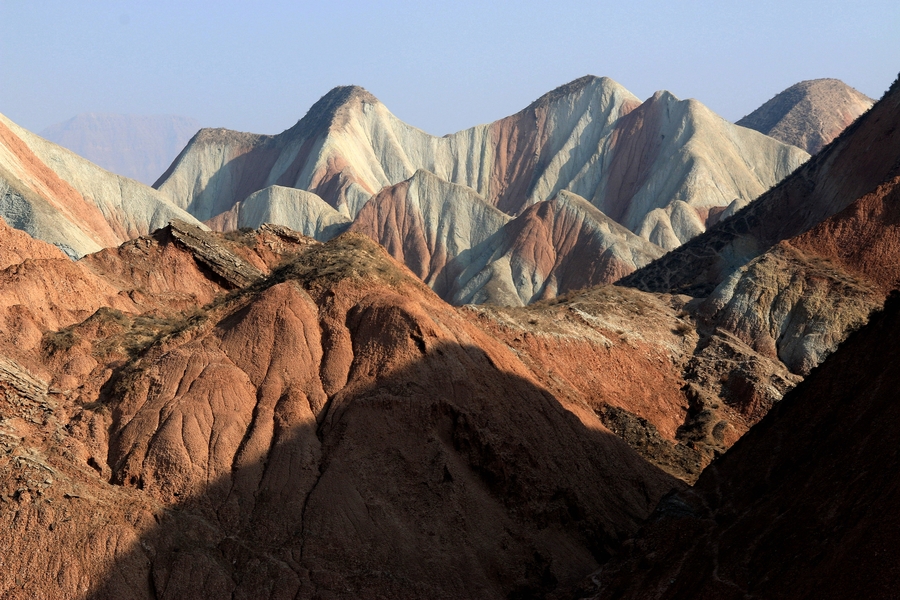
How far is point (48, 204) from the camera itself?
237ft

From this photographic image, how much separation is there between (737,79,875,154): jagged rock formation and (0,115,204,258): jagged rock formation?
87219 millimetres

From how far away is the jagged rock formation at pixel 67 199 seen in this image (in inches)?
2697

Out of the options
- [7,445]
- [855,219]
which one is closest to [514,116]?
[855,219]

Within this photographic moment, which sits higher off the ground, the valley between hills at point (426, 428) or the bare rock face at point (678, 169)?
the bare rock face at point (678, 169)

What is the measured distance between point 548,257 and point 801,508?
80624 mm

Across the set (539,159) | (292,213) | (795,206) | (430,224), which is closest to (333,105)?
(539,159)

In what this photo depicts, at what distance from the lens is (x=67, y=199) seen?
88562 millimetres

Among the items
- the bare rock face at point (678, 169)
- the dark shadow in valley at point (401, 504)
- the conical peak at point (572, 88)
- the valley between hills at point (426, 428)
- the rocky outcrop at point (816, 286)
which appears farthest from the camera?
the conical peak at point (572, 88)

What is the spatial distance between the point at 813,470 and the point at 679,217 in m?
Result: 90.0

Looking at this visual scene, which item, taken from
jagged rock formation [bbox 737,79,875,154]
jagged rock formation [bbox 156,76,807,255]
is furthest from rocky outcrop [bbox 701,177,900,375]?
jagged rock formation [bbox 737,79,875,154]

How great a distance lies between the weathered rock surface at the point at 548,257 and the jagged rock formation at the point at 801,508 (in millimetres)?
64039

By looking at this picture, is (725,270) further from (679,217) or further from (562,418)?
(679,217)

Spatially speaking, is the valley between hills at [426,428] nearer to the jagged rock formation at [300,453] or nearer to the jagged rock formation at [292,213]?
the jagged rock formation at [300,453]

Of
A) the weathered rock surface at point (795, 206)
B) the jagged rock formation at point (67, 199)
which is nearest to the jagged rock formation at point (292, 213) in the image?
the jagged rock formation at point (67, 199)
